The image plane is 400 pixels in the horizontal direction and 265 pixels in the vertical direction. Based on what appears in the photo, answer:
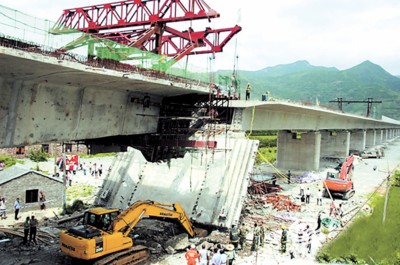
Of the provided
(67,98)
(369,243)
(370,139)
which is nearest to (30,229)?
(67,98)

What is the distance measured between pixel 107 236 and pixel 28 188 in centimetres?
1172

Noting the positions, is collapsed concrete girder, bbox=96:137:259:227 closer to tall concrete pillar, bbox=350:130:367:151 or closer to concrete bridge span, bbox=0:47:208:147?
concrete bridge span, bbox=0:47:208:147

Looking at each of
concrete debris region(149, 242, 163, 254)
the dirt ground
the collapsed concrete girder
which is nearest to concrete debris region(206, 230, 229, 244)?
the dirt ground

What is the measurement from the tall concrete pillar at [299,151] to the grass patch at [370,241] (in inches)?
756

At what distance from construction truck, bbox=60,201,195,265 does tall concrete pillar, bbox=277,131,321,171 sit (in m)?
29.4

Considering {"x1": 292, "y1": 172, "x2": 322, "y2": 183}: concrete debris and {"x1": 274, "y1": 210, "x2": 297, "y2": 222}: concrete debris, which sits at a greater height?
{"x1": 292, "y1": 172, "x2": 322, "y2": 183}: concrete debris

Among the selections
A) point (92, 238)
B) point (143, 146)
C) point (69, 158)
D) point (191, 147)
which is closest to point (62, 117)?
point (92, 238)

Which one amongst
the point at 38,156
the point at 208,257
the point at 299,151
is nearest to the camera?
the point at 208,257

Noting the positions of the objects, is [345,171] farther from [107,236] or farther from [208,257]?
[107,236]

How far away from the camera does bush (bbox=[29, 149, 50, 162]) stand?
44.6 metres

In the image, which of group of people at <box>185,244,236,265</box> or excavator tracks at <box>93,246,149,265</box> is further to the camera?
group of people at <box>185,244,236,265</box>

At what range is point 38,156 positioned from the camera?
148 feet

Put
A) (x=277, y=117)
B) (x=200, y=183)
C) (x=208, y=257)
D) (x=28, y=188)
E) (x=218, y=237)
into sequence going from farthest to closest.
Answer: (x=277, y=117), (x=28, y=188), (x=200, y=183), (x=218, y=237), (x=208, y=257)

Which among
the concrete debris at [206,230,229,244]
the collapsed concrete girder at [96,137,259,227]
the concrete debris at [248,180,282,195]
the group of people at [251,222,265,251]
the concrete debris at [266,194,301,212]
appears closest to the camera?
the group of people at [251,222,265,251]
